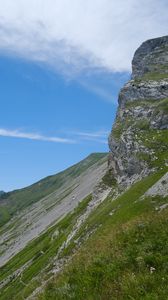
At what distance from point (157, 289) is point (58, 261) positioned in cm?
6354

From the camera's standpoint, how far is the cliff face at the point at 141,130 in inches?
3671

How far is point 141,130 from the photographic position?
364 feet

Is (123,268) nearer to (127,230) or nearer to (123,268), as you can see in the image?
(123,268)

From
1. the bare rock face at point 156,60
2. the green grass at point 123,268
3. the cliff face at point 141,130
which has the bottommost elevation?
the green grass at point 123,268

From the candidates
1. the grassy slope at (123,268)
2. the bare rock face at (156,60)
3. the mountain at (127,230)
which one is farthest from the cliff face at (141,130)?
the grassy slope at (123,268)

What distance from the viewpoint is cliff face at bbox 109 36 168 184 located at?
306 feet

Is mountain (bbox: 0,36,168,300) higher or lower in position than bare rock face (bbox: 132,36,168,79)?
lower

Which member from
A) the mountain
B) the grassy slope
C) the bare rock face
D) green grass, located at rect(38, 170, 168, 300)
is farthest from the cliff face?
the grassy slope

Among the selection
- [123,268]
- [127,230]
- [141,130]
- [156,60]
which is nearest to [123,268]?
[123,268]

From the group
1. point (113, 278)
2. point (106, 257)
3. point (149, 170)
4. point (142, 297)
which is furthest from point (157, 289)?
point (149, 170)

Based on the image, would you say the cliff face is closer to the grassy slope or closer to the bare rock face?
A: the bare rock face

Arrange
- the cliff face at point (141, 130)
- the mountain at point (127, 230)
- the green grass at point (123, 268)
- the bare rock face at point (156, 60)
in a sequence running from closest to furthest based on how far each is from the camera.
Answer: the green grass at point (123, 268), the mountain at point (127, 230), the cliff face at point (141, 130), the bare rock face at point (156, 60)

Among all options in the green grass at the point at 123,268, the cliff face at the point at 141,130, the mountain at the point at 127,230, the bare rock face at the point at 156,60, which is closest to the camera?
the green grass at the point at 123,268

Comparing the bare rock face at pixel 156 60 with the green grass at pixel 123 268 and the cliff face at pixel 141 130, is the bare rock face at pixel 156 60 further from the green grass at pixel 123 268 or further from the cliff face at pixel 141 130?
Answer: the green grass at pixel 123 268
